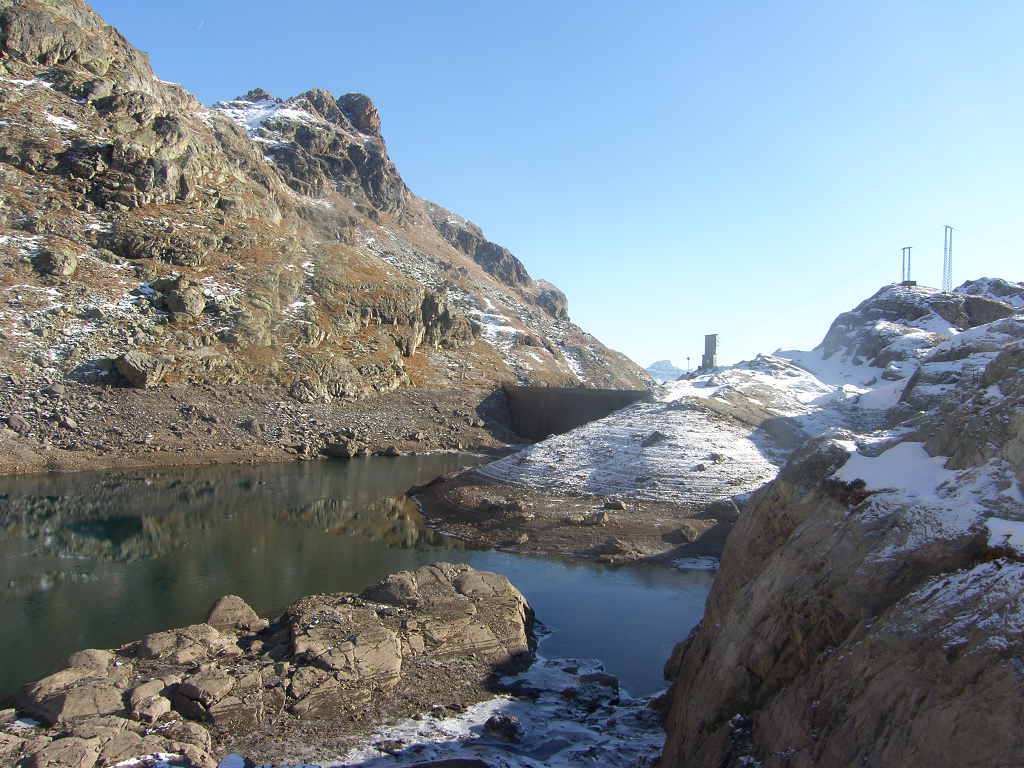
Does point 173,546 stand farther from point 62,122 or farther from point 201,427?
point 62,122

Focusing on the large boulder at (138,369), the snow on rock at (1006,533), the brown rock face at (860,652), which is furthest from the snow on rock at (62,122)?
the snow on rock at (1006,533)

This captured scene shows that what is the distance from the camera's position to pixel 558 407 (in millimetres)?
89000

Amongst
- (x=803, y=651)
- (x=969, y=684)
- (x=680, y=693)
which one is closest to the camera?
(x=969, y=684)

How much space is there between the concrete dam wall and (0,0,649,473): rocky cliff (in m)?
8.32

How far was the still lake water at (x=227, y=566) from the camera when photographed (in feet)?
82.3

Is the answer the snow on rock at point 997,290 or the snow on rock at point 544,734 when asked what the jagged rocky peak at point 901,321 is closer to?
the snow on rock at point 997,290

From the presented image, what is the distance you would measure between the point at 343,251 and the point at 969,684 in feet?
339

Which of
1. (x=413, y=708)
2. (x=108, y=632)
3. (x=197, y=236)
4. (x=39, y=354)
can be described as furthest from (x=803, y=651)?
(x=197, y=236)

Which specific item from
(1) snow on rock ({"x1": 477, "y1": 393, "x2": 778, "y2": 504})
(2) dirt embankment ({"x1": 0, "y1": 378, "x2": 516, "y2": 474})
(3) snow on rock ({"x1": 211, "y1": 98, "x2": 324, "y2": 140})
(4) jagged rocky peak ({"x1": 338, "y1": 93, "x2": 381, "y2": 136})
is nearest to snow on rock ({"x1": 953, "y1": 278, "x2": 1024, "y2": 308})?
(1) snow on rock ({"x1": 477, "y1": 393, "x2": 778, "y2": 504})

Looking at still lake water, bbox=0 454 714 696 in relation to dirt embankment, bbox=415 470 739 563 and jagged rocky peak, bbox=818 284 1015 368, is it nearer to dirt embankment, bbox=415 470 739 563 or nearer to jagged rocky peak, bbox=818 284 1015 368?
dirt embankment, bbox=415 470 739 563

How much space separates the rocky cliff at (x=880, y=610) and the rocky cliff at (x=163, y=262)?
61.6 meters

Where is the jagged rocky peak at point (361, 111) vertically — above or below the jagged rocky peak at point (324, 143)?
above

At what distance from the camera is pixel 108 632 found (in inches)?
960

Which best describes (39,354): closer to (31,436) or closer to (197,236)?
(31,436)
